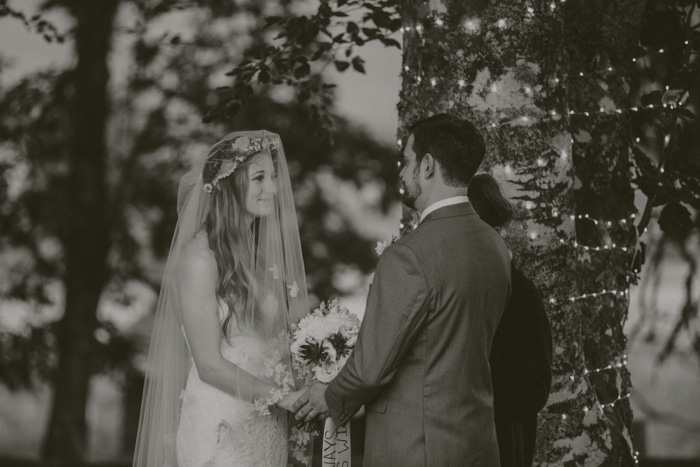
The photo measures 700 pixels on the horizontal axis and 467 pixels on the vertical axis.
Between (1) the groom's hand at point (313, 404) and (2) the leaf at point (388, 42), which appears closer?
(1) the groom's hand at point (313, 404)

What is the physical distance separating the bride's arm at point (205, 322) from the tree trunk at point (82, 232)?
7.57m

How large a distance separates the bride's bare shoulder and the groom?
0.91m

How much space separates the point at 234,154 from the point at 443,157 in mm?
1248

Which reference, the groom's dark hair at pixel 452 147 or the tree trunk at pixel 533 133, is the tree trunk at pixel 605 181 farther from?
the groom's dark hair at pixel 452 147

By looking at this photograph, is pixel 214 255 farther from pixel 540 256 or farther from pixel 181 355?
pixel 540 256

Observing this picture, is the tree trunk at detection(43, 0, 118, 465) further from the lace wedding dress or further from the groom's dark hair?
the groom's dark hair

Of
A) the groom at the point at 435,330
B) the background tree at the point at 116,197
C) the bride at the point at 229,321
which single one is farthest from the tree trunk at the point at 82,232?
the groom at the point at 435,330

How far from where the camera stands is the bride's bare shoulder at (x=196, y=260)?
12.6 ft

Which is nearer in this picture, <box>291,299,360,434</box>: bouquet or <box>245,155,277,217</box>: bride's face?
<box>291,299,360,434</box>: bouquet

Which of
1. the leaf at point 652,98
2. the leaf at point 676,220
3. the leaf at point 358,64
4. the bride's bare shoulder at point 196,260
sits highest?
the leaf at point 358,64

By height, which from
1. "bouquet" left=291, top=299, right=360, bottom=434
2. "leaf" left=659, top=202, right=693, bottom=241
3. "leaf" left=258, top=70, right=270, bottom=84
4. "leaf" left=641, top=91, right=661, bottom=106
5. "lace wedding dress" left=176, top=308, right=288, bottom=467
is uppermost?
"leaf" left=258, top=70, right=270, bottom=84

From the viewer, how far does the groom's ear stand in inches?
129

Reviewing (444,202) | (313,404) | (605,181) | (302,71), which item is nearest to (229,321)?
(313,404)

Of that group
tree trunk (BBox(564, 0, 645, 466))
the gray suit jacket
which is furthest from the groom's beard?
tree trunk (BBox(564, 0, 645, 466))
